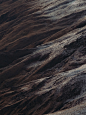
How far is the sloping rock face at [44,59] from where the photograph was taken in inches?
776

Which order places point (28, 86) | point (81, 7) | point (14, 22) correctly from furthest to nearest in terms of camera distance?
point (14, 22) → point (81, 7) → point (28, 86)

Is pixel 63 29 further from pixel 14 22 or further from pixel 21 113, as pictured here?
pixel 21 113

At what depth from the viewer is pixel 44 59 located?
82.2ft

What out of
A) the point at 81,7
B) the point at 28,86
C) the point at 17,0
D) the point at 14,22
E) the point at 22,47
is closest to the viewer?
the point at 28,86

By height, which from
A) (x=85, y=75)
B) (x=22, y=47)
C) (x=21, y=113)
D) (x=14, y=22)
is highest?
(x=14, y=22)

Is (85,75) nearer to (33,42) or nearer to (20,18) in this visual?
(33,42)

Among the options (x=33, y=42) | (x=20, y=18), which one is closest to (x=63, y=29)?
(x=33, y=42)

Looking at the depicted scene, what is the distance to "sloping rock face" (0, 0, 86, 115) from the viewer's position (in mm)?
19703

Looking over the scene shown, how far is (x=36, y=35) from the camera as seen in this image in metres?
29.5

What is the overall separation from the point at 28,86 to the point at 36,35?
30.1 ft

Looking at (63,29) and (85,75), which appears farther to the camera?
(63,29)

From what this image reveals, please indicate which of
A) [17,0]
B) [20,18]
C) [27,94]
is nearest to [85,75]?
[27,94]

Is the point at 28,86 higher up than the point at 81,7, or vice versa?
the point at 81,7

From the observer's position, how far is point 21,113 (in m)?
20.2
